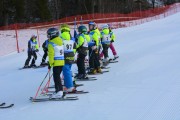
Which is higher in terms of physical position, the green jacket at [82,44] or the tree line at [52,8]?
the tree line at [52,8]

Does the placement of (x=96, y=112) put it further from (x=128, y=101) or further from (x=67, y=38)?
(x=67, y=38)

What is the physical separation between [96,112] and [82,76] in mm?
4055

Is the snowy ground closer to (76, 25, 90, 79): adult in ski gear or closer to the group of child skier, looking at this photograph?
the group of child skier

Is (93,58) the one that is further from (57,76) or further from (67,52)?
(57,76)

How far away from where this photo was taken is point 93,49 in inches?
512

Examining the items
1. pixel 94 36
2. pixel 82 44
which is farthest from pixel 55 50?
pixel 94 36

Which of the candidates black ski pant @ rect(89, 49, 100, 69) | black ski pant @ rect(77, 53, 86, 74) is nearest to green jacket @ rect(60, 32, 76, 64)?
black ski pant @ rect(77, 53, 86, 74)

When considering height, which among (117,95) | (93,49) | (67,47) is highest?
(67,47)

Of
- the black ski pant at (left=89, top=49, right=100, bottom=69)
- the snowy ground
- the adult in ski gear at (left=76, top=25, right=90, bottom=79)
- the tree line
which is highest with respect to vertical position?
the tree line

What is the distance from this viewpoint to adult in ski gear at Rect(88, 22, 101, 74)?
1298 centimetres

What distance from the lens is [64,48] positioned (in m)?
9.95

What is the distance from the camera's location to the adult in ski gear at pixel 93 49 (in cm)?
1298

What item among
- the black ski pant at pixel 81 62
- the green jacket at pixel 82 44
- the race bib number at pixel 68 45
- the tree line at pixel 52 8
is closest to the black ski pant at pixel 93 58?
the black ski pant at pixel 81 62

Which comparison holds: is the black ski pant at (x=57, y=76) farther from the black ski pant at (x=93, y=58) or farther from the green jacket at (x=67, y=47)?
the black ski pant at (x=93, y=58)
